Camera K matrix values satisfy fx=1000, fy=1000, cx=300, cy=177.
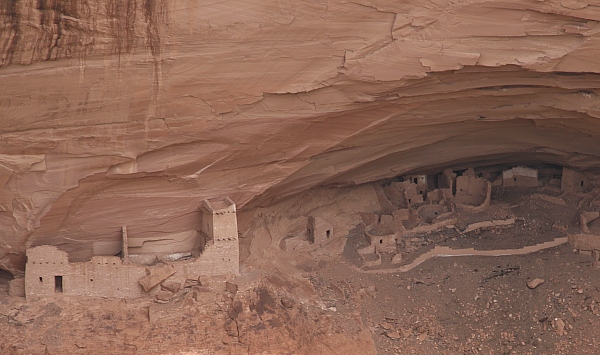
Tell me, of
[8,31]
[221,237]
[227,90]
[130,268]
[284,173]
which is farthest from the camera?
[284,173]

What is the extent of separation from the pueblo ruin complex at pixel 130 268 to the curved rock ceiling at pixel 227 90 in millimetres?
471

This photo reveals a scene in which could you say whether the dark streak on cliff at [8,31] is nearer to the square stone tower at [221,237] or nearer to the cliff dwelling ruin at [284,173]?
the cliff dwelling ruin at [284,173]

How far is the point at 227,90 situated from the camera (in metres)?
16.3

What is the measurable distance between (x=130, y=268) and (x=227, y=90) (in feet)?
13.1

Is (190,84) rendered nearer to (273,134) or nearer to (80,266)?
(273,134)

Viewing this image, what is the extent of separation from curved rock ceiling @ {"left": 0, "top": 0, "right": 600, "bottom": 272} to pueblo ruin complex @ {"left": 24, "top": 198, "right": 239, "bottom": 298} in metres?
0.47

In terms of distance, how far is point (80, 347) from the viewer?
17109 mm

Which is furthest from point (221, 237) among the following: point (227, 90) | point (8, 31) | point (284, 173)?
point (8, 31)

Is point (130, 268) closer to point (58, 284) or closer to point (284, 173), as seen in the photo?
point (58, 284)

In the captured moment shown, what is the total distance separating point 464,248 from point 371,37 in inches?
267

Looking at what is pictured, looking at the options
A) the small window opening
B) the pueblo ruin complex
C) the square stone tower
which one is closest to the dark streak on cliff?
the pueblo ruin complex

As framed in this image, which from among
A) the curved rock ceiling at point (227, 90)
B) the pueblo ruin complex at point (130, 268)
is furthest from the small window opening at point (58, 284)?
the curved rock ceiling at point (227, 90)

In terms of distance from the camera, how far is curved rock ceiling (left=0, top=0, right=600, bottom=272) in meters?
15.0

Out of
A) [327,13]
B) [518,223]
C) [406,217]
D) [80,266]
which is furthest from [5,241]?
[518,223]
